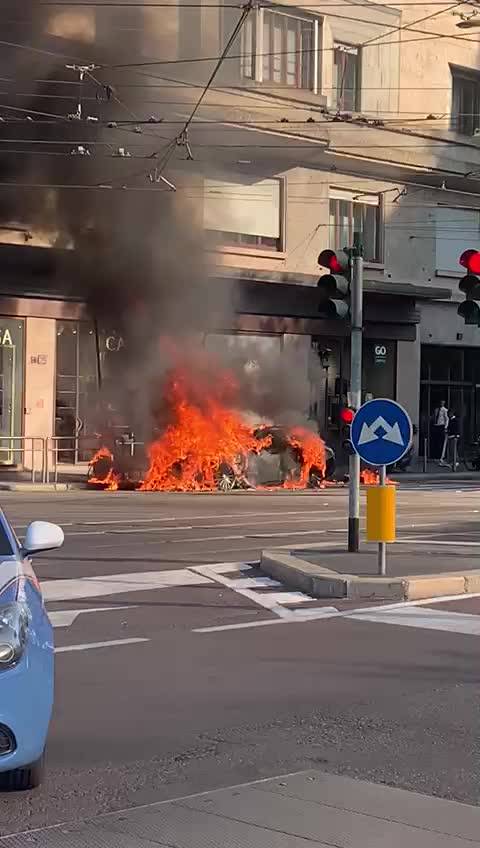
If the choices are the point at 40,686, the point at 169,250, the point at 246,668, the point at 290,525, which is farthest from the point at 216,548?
the point at 169,250

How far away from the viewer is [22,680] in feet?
15.4

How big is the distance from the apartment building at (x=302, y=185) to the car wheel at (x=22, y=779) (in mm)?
20592

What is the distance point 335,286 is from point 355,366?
942 millimetres

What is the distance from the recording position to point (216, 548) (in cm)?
1430

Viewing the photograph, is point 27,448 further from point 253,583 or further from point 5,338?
Result: point 253,583

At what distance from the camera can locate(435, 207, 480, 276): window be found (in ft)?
119

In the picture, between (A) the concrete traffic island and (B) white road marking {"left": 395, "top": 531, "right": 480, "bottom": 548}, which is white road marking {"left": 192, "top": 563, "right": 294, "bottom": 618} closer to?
(A) the concrete traffic island

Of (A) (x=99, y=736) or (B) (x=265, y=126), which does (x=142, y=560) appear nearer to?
(A) (x=99, y=736)

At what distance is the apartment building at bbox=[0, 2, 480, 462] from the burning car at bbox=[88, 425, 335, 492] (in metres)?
3.10

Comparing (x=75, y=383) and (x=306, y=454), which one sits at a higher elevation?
(x=75, y=383)

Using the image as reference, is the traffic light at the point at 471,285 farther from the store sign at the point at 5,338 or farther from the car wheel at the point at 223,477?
the store sign at the point at 5,338

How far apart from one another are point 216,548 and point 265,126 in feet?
55.0

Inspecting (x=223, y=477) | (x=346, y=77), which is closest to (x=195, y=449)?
(x=223, y=477)

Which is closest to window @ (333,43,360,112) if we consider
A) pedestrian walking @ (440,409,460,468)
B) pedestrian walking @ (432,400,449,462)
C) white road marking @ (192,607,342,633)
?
pedestrian walking @ (432,400,449,462)
